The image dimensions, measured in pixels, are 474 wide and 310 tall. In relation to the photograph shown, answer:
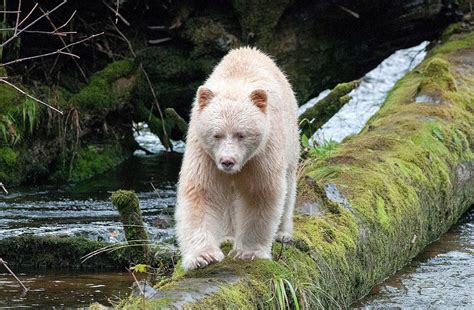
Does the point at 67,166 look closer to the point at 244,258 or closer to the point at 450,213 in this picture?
the point at 450,213

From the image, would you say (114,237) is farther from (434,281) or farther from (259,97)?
(259,97)

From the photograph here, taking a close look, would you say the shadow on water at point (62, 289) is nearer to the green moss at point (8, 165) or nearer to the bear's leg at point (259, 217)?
the bear's leg at point (259, 217)

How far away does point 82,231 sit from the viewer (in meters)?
9.38

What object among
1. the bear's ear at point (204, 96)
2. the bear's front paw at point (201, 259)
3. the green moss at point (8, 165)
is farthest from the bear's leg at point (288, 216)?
Answer: the green moss at point (8, 165)

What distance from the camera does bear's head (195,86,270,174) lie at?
18.7ft

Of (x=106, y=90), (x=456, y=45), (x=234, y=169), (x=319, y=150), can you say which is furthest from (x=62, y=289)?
(x=456, y=45)

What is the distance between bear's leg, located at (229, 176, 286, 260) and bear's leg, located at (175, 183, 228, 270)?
Answer: 0.59 ft

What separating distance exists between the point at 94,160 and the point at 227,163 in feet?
24.2

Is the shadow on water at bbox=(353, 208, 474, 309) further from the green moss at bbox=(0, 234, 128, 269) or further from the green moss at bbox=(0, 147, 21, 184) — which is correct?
the green moss at bbox=(0, 147, 21, 184)

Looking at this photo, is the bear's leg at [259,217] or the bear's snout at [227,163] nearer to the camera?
the bear's snout at [227,163]

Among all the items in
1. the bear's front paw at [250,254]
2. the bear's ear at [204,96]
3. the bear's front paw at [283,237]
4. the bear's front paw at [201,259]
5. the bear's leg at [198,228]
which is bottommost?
the bear's front paw at [283,237]

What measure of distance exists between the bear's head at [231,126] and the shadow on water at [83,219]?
255 centimetres

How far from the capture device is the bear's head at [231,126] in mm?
5715

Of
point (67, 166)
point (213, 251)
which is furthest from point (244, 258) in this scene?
point (67, 166)
